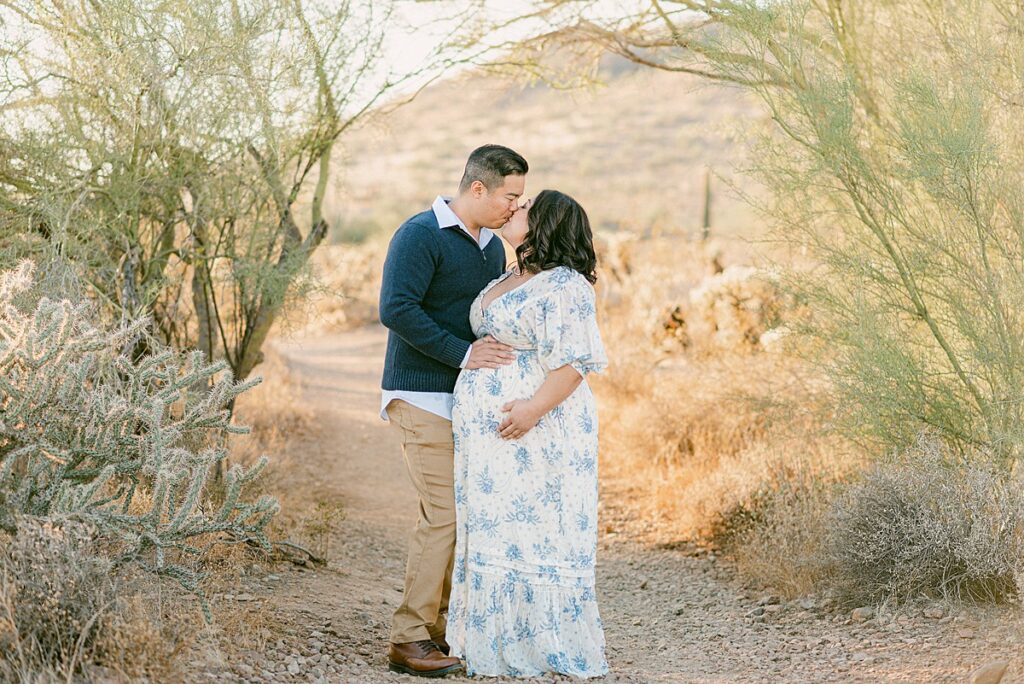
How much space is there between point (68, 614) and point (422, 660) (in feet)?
4.51

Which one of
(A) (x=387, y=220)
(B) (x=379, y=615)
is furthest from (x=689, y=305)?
(A) (x=387, y=220)

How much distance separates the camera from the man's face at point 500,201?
14.8 ft

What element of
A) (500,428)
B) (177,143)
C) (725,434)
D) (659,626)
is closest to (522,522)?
(500,428)

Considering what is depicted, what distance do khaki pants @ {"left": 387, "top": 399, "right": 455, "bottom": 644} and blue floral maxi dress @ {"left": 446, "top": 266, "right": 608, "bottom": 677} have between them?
81mm

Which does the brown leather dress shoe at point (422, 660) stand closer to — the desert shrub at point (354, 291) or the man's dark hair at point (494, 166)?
the man's dark hair at point (494, 166)

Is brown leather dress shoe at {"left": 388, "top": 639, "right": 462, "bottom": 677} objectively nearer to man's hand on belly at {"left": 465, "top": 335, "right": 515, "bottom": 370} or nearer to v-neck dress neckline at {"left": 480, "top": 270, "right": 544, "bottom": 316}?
man's hand on belly at {"left": 465, "top": 335, "right": 515, "bottom": 370}

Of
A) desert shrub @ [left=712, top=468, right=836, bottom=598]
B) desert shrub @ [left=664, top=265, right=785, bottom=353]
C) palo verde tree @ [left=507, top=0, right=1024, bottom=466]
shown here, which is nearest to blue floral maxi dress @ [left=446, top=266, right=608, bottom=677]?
desert shrub @ [left=712, top=468, right=836, bottom=598]

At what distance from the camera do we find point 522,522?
446 cm

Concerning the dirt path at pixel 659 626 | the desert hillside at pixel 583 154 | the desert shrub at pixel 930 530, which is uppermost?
the desert hillside at pixel 583 154

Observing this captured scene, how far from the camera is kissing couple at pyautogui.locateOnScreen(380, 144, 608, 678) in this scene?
4.37 m

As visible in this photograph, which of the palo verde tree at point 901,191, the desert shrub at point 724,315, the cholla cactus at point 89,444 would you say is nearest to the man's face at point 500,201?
the cholla cactus at point 89,444

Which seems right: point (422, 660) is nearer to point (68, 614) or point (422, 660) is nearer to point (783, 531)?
point (68, 614)

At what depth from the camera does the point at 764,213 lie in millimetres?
6945

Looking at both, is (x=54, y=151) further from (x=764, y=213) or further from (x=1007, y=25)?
(x=1007, y=25)
